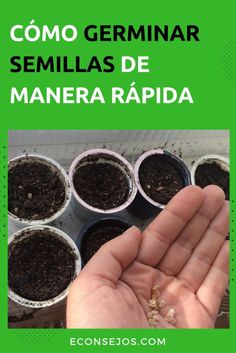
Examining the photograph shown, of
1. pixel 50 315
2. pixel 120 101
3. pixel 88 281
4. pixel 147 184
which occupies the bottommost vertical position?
pixel 50 315

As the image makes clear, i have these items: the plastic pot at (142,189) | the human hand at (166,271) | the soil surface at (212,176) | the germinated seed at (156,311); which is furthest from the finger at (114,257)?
the soil surface at (212,176)

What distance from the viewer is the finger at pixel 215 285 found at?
57.7 inches

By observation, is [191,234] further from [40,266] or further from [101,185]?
[40,266]

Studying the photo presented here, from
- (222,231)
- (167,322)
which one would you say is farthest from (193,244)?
(167,322)

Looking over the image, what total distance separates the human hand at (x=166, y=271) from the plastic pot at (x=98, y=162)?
275mm

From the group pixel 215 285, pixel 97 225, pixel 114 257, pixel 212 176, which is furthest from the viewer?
pixel 212 176

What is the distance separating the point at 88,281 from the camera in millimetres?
1303

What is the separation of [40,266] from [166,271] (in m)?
0.54

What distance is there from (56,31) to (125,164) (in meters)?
0.83

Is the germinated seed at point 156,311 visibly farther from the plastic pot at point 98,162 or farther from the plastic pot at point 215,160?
the plastic pot at point 215,160

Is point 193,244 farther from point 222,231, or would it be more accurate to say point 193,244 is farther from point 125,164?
point 125,164

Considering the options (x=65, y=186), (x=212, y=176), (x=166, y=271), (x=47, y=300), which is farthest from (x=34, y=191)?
(x=212, y=176)

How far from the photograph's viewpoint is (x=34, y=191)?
5.77ft

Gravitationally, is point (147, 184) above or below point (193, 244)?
above
